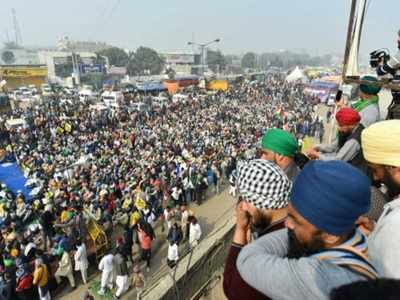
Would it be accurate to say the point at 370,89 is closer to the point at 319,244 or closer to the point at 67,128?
the point at 319,244

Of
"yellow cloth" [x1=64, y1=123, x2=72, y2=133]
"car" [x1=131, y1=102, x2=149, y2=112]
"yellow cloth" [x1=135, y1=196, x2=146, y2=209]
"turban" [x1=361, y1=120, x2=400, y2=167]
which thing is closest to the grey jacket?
"turban" [x1=361, y1=120, x2=400, y2=167]

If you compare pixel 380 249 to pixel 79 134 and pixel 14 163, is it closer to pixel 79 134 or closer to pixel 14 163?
pixel 14 163

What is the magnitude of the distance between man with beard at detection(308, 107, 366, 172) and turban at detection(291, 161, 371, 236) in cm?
201

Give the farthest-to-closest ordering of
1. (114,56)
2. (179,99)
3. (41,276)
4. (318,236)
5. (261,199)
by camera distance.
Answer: (114,56), (179,99), (41,276), (261,199), (318,236)

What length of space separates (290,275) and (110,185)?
12158 millimetres

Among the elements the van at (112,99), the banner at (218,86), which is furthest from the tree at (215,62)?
the van at (112,99)

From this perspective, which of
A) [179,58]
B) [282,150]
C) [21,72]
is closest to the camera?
[282,150]

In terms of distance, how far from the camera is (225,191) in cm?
1562

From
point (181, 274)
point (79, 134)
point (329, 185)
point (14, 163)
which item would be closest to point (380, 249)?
point (329, 185)

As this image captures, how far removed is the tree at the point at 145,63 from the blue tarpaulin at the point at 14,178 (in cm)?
8428

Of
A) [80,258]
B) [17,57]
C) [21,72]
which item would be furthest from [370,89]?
[17,57]

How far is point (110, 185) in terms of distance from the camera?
1280 centimetres

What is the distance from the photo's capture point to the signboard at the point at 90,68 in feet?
207

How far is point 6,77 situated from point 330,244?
52993 millimetres
